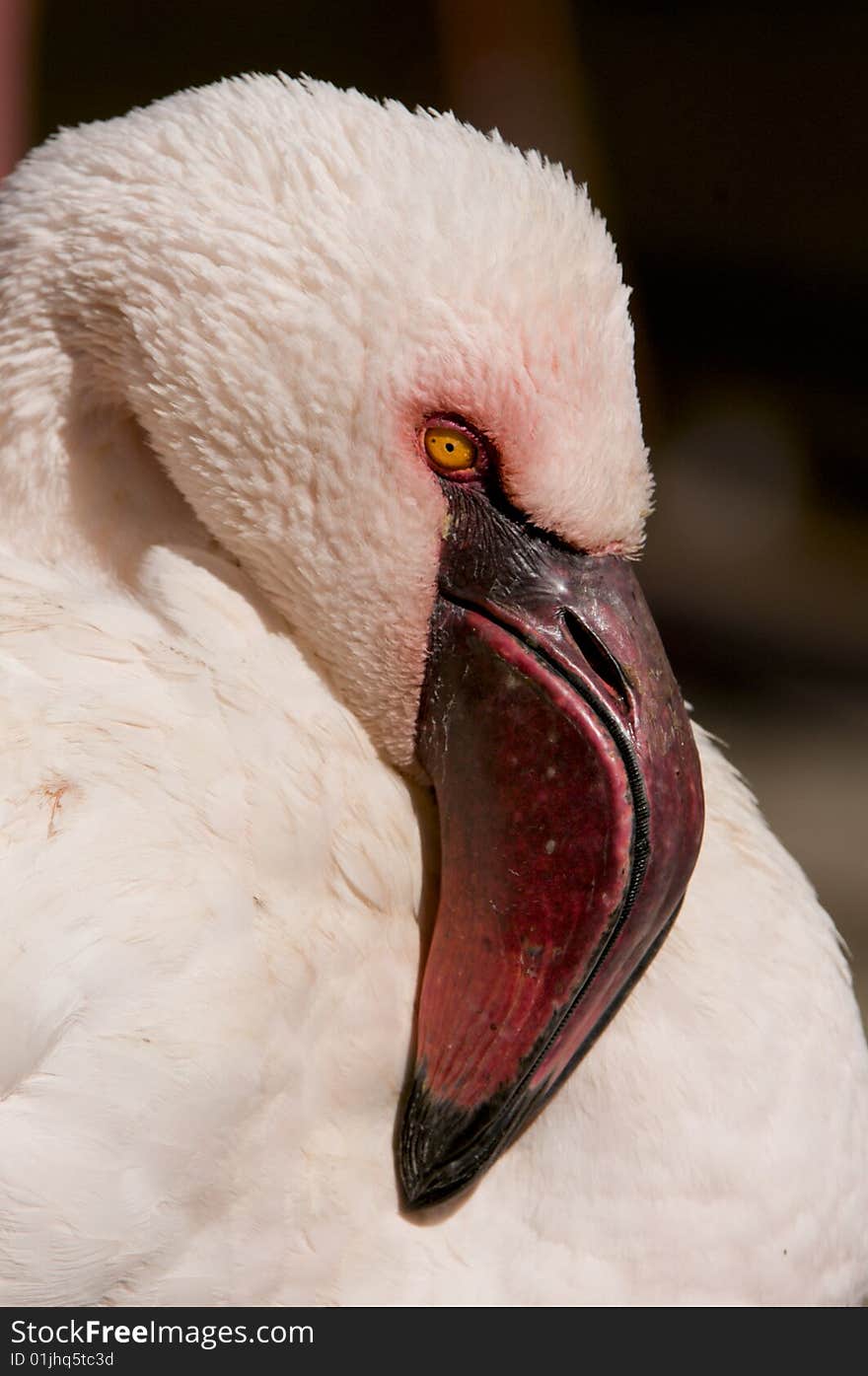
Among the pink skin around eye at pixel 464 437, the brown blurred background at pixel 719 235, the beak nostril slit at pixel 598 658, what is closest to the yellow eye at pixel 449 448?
the pink skin around eye at pixel 464 437

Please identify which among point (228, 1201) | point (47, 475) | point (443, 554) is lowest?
point (228, 1201)

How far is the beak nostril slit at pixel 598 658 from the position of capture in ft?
4.28

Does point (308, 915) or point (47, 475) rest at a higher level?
point (47, 475)

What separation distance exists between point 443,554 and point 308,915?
1.11 feet

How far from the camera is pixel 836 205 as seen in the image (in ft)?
13.7

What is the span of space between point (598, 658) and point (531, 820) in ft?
0.51

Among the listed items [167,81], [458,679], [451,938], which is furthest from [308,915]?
[167,81]

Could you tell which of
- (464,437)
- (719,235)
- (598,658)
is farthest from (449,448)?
(719,235)

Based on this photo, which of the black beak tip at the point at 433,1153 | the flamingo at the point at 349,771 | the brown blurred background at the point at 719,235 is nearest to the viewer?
the flamingo at the point at 349,771

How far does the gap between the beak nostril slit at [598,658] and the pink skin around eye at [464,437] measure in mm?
145

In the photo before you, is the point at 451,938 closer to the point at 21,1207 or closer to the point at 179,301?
the point at 21,1207

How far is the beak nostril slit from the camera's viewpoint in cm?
131

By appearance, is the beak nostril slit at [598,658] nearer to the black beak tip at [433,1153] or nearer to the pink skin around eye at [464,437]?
the pink skin around eye at [464,437]

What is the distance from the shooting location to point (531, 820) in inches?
50.5
